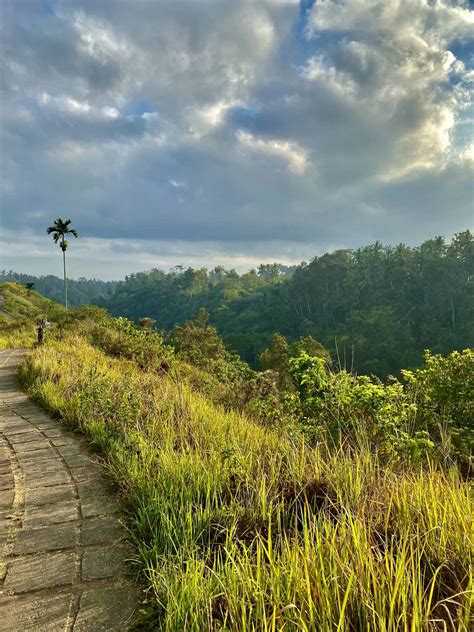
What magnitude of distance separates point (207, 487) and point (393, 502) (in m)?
1.00

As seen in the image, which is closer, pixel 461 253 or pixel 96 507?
pixel 96 507

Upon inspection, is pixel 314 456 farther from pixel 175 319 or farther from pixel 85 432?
pixel 175 319

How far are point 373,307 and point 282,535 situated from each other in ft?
180

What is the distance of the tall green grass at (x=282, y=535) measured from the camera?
1284 mm

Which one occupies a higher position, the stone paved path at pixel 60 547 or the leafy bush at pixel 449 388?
the stone paved path at pixel 60 547

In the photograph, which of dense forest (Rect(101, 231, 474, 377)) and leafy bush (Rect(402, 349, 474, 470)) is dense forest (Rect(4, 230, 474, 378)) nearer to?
dense forest (Rect(101, 231, 474, 377))

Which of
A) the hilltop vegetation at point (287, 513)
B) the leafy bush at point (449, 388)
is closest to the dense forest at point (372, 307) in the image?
the leafy bush at point (449, 388)

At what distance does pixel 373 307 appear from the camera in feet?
175

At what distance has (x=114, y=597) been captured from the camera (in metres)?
1.58

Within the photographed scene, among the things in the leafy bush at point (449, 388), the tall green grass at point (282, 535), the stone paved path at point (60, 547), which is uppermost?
the tall green grass at point (282, 535)

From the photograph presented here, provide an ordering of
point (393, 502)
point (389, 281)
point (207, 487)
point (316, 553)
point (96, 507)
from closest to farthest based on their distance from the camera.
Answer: point (316, 553) → point (393, 502) → point (207, 487) → point (96, 507) → point (389, 281)

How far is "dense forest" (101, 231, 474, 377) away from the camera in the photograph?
144 ft

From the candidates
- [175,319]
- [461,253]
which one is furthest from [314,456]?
[175,319]

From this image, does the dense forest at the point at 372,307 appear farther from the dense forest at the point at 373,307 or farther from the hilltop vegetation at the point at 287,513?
the hilltop vegetation at the point at 287,513
